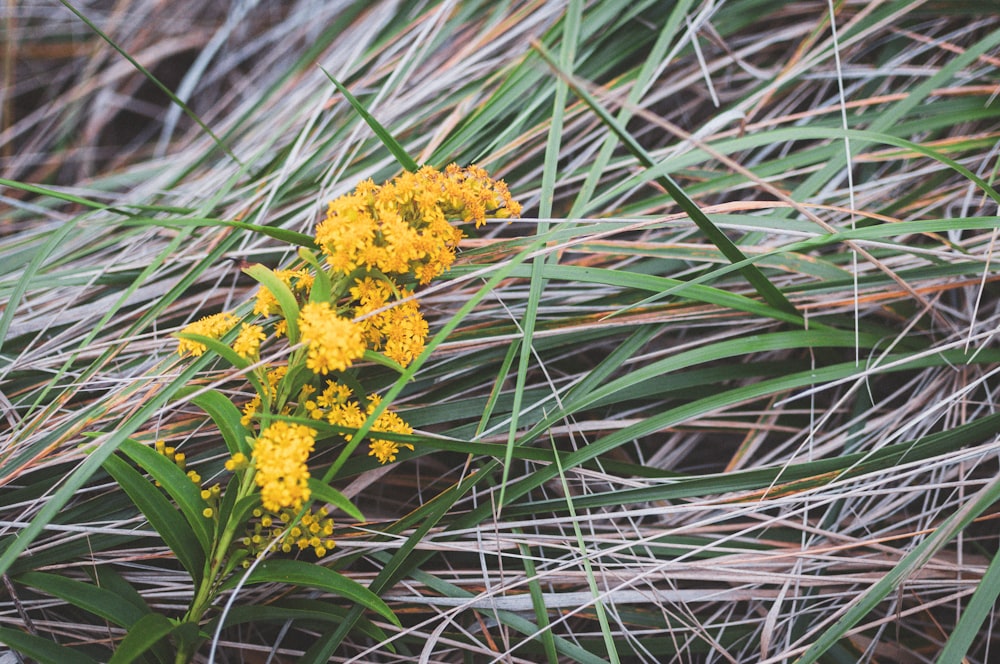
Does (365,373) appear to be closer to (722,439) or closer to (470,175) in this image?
(470,175)

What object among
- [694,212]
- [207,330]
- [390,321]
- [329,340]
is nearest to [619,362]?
[694,212]

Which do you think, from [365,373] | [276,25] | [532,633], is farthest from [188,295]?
[276,25]

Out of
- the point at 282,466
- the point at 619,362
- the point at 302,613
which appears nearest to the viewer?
the point at 282,466

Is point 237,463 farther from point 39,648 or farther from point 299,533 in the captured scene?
point 39,648

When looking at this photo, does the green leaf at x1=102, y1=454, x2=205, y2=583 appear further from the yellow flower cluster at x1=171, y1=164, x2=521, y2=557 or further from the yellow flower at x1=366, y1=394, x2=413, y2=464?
the yellow flower at x1=366, y1=394, x2=413, y2=464

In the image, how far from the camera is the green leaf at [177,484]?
832 mm

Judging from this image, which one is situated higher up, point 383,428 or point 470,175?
point 470,175

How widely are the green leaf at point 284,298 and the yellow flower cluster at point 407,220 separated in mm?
67

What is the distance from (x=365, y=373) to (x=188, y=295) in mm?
451

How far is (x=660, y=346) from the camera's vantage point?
129 centimetres

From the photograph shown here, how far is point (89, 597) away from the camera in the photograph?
87 centimetres

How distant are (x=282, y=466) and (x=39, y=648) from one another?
0.44 metres

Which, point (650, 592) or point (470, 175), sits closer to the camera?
point (470, 175)

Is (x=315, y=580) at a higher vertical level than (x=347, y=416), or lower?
lower
